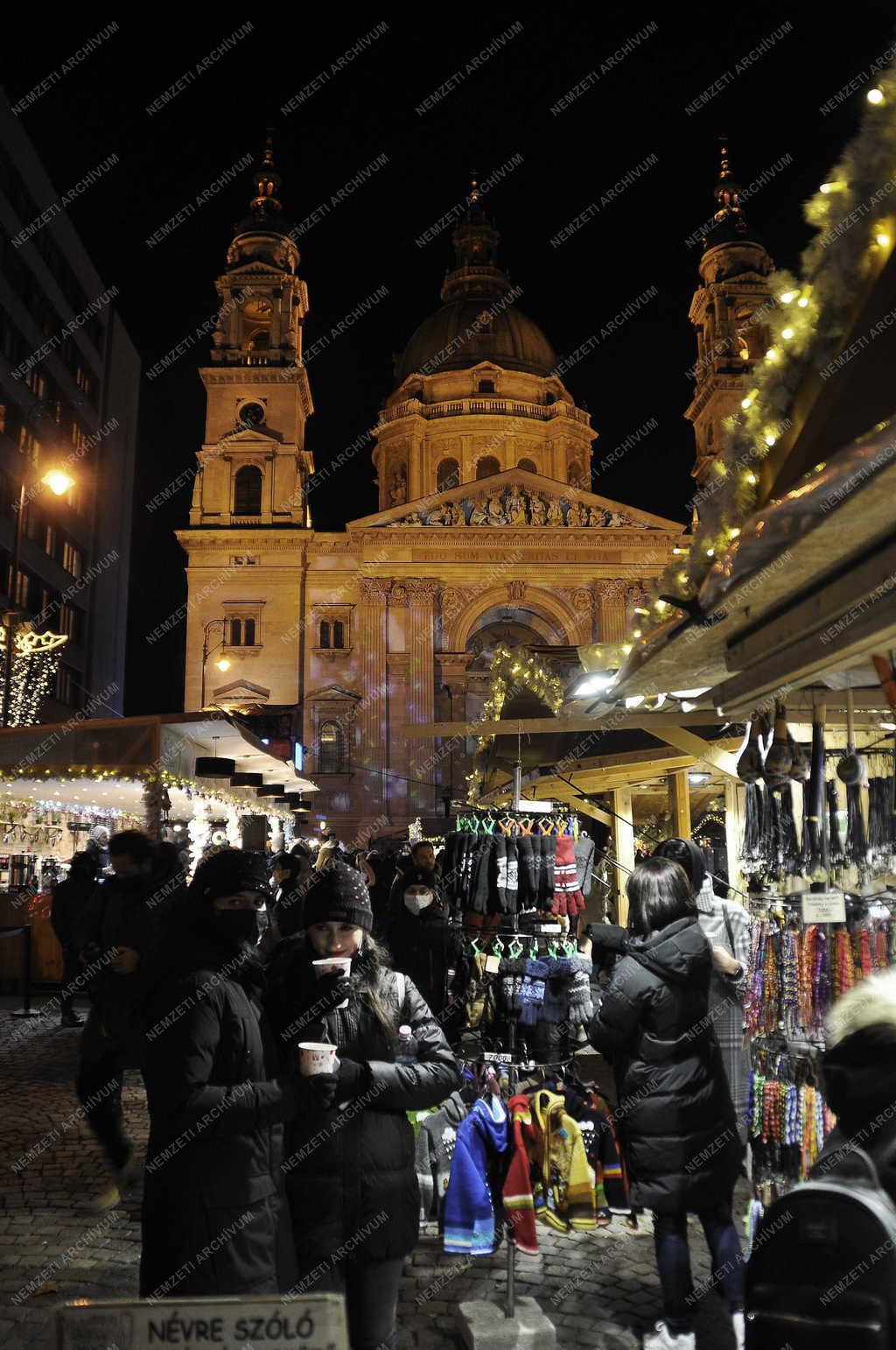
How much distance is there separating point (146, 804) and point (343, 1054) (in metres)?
9.33

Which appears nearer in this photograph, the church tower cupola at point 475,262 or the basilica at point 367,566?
the basilica at point 367,566

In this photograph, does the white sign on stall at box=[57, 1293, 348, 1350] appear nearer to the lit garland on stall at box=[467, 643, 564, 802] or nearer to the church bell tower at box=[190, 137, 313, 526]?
the lit garland on stall at box=[467, 643, 564, 802]

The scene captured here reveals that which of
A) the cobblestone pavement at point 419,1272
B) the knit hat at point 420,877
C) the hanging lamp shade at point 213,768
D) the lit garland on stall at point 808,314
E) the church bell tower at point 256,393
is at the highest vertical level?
the church bell tower at point 256,393

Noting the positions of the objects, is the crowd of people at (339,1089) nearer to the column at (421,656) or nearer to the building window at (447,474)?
the column at (421,656)

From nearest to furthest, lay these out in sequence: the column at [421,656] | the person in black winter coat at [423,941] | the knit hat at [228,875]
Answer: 1. the knit hat at [228,875]
2. the person in black winter coat at [423,941]
3. the column at [421,656]

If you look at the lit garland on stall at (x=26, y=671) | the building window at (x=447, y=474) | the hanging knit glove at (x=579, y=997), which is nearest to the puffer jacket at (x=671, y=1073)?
the hanging knit glove at (x=579, y=997)

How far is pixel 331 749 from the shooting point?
41.1 meters

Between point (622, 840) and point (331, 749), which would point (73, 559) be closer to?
point (331, 749)

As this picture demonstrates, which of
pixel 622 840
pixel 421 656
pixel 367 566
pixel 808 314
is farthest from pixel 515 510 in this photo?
pixel 808 314

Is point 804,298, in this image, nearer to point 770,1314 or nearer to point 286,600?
point 770,1314

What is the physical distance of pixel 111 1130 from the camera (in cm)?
557

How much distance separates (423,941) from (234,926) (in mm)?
5011

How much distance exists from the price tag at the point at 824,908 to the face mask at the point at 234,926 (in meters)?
2.20

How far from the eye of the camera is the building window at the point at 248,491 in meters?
43.0
